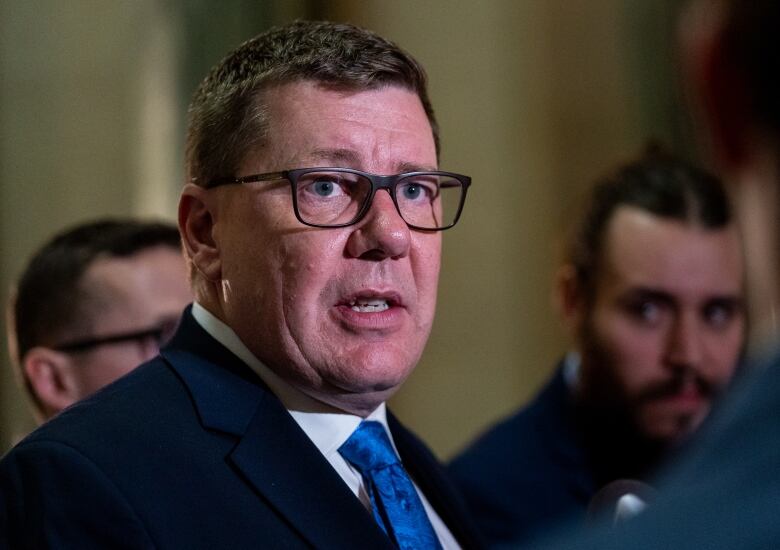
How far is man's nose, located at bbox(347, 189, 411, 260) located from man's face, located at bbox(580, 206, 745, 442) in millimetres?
1967

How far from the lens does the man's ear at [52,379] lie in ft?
10.7

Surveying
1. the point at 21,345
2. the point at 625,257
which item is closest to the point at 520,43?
the point at 625,257

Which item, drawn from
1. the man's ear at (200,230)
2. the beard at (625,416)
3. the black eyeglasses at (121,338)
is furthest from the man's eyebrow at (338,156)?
the beard at (625,416)

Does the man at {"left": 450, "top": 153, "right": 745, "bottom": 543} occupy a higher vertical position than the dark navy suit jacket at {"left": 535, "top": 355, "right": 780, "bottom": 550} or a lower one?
lower

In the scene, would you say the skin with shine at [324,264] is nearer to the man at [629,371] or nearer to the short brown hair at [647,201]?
the man at [629,371]

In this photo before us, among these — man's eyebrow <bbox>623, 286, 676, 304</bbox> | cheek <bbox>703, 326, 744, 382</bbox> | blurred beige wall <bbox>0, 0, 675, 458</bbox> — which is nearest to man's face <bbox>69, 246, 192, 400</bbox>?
man's eyebrow <bbox>623, 286, 676, 304</bbox>

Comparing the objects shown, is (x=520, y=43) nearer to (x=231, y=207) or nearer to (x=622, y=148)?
(x=622, y=148)

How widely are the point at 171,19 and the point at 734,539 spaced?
563cm

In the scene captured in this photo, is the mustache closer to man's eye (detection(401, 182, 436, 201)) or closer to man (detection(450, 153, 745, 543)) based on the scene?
man (detection(450, 153, 745, 543))

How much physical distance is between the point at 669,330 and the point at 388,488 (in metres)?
2.01

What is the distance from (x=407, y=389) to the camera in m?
6.10

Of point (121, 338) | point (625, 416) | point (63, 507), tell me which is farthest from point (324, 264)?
point (625, 416)

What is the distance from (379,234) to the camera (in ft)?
7.00

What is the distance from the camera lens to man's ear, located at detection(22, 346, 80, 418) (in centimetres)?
326
